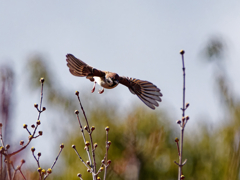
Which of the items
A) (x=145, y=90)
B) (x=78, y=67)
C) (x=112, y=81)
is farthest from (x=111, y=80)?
(x=145, y=90)

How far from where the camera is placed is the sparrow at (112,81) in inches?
151

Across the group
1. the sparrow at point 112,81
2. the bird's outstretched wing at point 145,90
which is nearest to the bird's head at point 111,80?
the sparrow at point 112,81

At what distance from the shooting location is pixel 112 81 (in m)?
4.03

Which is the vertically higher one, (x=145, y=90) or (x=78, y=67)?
(x=78, y=67)

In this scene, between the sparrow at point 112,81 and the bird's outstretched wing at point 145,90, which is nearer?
the sparrow at point 112,81

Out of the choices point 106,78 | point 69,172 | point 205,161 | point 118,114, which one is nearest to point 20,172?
point 106,78

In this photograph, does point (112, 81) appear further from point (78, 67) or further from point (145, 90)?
point (145, 90)

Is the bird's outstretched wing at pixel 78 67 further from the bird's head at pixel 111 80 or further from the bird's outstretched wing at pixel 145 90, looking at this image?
the bird's outstretched wing at pixel 145 90

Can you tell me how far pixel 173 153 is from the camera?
551 inches

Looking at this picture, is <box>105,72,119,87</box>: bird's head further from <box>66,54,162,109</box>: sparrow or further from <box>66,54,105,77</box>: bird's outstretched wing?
<box>66,54,105,77</box>: bird's outstretched wing

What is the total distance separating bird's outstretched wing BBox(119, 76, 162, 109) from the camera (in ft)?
14.2

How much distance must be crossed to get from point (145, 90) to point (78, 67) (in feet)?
3.57

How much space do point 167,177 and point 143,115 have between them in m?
2.89

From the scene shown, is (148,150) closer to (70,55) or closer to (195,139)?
(195,139)
